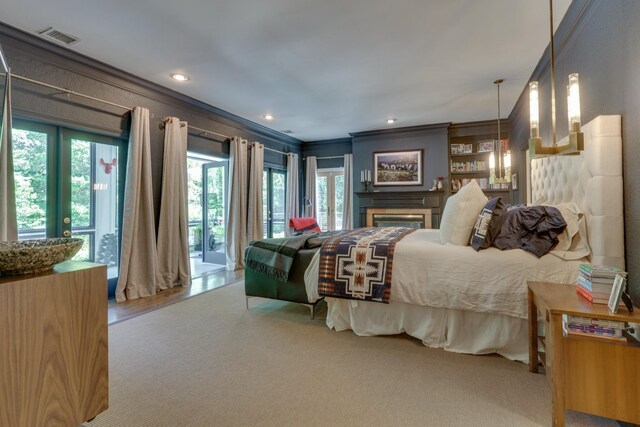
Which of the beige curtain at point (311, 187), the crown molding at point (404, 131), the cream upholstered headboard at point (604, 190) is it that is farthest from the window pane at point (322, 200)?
the cream upholstered headboard at point (604, 190)

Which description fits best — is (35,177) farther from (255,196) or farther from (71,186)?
(255,196)

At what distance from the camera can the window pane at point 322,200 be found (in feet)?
24.7

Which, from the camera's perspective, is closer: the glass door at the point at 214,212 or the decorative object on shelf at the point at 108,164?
the decorative object on shelf at the point at 108,164

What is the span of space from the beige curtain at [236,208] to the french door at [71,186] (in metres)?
1.76

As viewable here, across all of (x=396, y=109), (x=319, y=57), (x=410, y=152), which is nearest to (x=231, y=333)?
(x=319, y=57)

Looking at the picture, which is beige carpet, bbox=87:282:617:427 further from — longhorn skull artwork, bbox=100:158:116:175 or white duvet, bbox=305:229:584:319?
longhorn skull artwork, bbox=100:158:116:175

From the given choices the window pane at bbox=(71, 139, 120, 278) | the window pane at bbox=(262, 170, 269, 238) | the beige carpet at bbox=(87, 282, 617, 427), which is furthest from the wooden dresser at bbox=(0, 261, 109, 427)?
the window pane at bbox=(262, 170, 269, 238)

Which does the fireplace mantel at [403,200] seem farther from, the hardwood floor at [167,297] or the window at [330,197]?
the hardwood floor at [167,297]

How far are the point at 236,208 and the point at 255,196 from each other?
0.54m

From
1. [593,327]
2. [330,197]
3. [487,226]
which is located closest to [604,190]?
[487,226]

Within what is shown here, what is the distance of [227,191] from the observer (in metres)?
5.33

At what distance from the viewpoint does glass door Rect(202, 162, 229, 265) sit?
5719 mm

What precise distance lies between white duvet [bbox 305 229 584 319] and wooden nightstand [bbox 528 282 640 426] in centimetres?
56

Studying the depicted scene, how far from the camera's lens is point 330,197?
7.49 m
